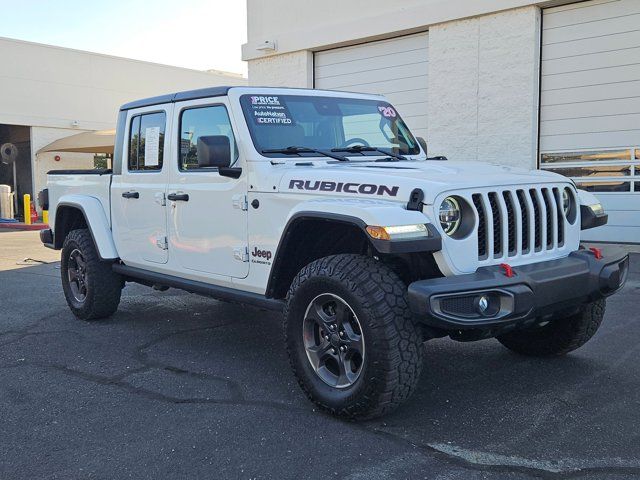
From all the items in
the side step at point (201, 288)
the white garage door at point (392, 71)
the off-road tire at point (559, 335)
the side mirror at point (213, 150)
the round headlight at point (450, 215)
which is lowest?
the off-road tire at point (559, 335)

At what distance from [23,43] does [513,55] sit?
2000 cm

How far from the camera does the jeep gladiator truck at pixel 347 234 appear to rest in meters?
3.35

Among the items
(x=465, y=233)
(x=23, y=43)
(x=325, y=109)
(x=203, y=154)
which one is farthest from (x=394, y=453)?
(x=23, y=43)

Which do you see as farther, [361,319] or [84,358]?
[84,358]

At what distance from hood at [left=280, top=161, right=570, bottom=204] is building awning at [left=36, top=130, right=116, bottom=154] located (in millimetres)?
18204

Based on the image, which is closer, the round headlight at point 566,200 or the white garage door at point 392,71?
the round headlight at point 566,200

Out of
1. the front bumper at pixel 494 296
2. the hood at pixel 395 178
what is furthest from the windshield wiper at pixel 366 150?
the front bumper at pixel 494 296

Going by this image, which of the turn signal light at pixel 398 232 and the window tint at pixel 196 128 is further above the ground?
the window tint at pixel 196 128

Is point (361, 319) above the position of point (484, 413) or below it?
above

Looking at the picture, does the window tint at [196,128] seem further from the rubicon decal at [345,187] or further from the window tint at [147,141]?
the rubicon decal at [345,187]

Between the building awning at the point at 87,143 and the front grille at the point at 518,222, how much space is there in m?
18.9

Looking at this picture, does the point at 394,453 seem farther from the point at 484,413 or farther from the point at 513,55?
the point at 513,55

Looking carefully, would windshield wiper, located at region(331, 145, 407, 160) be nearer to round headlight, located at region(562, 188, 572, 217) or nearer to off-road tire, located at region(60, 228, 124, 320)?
round headlight, located at region(562, 188, 572, 217)

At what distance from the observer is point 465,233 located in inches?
137
